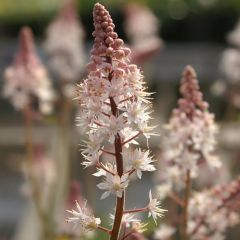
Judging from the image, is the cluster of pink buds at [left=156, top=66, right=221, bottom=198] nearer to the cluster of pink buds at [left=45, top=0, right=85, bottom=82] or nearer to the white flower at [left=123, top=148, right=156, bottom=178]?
the white flower at [left=123, top=148, right=156, bottom=178]

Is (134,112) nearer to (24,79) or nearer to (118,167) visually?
(118,167)

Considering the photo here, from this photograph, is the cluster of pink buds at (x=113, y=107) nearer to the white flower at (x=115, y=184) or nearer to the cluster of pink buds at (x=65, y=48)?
the white flower at (x=115, y=184)

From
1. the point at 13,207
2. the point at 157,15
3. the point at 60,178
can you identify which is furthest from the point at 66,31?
the point at 157,15

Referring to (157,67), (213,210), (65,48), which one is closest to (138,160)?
(213,210)

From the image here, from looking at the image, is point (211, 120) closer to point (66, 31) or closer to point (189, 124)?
point (189, 124)

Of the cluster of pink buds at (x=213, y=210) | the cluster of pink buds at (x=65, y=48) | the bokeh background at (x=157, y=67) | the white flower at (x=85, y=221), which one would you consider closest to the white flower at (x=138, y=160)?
the white flower at (x=85, y=221)

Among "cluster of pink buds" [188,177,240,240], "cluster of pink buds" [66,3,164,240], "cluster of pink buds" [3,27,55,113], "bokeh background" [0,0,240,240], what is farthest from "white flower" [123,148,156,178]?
"bokeh background" [0,0,240,240]

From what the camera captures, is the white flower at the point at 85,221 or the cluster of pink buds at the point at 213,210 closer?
the white flower at the point at 85,221
